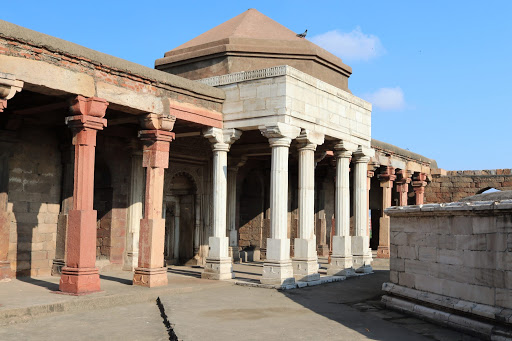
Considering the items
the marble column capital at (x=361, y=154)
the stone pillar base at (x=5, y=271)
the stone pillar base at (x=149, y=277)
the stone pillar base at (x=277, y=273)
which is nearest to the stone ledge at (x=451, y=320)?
the stone pillar base at (x=277, y=273)

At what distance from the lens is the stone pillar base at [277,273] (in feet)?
41.2

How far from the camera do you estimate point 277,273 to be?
1260 cm

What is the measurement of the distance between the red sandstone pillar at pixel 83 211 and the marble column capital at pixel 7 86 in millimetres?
1312

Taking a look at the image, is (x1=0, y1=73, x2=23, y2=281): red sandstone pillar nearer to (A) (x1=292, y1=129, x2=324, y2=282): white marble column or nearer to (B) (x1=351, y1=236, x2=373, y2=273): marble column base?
(A) (x1=292, y1=129, x2=324, y2=282): white marble column

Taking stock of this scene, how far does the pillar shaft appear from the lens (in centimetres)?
1169

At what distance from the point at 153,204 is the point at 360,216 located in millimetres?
7078

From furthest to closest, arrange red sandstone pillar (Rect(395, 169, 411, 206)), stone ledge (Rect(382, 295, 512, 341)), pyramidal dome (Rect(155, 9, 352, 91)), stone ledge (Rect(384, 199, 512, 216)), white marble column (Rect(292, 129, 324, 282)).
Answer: red sandstone pillar (Rect(395, 169, 411, 206)), pyramidal dome (Rect(155, 9, 352, 91)), white marble column (Rect(292, 129, 324, 282)), stone ledge (Rect(384, 199, 512, 216)), stone ledge (Rect(382, 295, 512, 341))

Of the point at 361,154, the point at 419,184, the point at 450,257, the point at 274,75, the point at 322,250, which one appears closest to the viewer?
the point at 450,257

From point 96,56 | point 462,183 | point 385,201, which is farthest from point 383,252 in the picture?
point 96,56

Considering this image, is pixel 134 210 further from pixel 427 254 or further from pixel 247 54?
pixel 427 254

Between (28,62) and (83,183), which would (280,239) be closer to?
(83,183)

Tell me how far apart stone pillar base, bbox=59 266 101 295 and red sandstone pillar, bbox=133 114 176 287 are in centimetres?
160

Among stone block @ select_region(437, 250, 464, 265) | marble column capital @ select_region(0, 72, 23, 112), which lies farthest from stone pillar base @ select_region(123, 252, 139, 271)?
stone block @ select_region(437, 250, 464, 265)

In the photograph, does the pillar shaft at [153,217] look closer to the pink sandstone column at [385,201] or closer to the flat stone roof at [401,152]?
the flat stone roof at [401,152]
